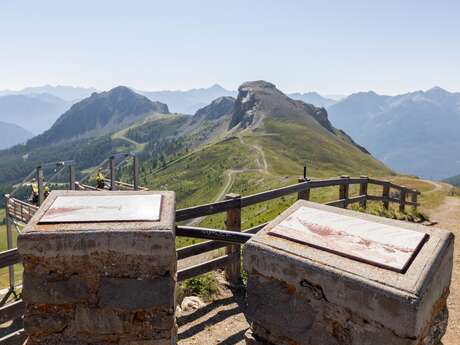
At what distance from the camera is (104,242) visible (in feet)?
11.6

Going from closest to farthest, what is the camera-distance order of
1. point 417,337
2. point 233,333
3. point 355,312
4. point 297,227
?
point 417,337 → point 355,312 → point 297,227 → point 233,333

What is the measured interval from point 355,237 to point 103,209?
229 cm

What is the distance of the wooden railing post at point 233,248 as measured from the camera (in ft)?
27.5

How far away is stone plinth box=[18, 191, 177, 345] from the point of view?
3.53m

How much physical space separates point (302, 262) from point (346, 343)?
0.66 meters

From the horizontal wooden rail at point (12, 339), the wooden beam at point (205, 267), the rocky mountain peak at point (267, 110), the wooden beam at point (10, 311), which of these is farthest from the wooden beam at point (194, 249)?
the rocky mountain peak at point (267, 110)

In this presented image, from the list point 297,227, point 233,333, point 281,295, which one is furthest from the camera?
point 233,333

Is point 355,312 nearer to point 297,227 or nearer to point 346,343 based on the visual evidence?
point 346,343

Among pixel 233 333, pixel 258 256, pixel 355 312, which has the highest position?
pixel 258 256

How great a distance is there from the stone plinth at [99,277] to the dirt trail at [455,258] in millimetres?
5738

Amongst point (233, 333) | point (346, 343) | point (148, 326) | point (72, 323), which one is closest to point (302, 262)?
point (346, 343)

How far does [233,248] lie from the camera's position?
8.48m

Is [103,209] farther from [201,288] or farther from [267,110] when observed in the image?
[267,110]

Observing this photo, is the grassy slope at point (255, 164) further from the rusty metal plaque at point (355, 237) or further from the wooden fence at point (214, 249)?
the rusty metal plaque at point (355, 237)
